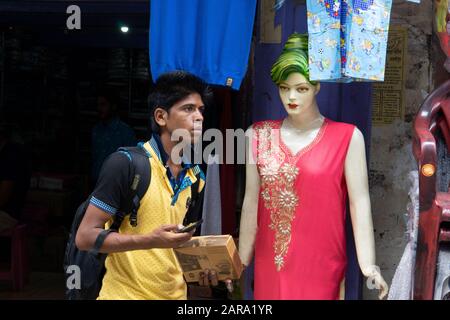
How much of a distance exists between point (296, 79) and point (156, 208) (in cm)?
92

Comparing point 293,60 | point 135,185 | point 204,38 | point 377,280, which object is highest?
point 204,38

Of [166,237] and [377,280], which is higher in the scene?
[166,237]

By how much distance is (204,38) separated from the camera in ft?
11.4

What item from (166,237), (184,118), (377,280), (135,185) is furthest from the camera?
(377,280)

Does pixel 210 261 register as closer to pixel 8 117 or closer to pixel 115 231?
pixel 115 231

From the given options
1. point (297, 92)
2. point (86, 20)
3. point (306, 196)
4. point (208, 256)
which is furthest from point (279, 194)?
point (86, 20)

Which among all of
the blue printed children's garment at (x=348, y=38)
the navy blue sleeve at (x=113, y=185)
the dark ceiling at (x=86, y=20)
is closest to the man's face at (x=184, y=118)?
the navy blue sleeve at (x=113, y=185)

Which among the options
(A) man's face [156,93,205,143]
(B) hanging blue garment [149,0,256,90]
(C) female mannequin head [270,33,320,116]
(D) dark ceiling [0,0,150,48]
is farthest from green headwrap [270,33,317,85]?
(D) dark ceiling [0,0,150,48]

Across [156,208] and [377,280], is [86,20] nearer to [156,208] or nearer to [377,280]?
[156,208]

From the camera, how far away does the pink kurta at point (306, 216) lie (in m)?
3.26

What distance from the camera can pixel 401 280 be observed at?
10.5 ft

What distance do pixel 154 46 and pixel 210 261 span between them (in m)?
1.13

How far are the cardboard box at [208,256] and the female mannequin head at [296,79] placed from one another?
0.76 m
